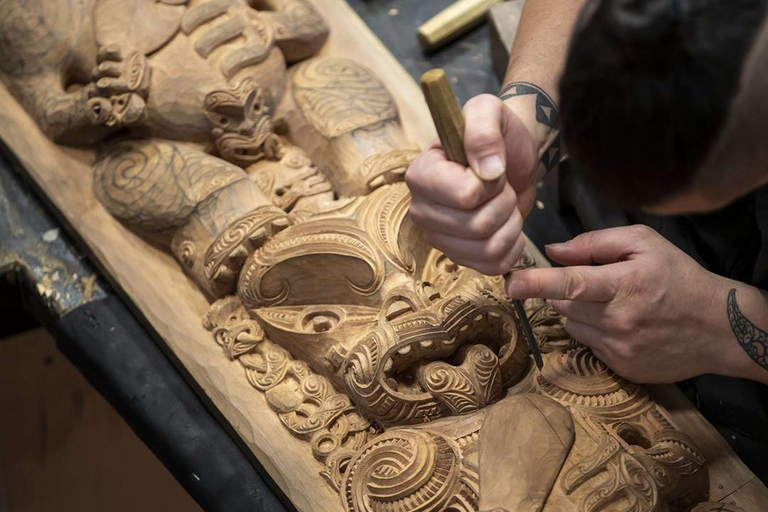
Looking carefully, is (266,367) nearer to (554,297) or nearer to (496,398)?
(496,398)

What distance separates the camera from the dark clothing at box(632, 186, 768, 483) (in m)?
1.90

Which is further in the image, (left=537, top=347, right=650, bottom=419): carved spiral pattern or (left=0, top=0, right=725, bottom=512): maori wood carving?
(left=537, top=347, right=650, bottom=419): carved spiral pattern

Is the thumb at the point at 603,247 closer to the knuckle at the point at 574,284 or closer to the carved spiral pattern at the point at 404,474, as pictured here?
the knuckle at the point at 574,284

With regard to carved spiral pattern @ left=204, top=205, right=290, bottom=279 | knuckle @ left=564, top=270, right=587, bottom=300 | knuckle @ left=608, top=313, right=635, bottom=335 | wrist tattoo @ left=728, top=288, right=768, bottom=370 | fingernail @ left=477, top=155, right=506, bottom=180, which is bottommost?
wrist tattoo @ left=728, top=288, right=768, bottom=370

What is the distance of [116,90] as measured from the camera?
6.75 ft

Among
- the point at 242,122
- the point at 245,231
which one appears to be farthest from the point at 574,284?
the point at 242,122

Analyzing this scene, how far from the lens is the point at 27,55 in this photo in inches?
85.8

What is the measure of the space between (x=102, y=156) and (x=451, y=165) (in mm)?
1108

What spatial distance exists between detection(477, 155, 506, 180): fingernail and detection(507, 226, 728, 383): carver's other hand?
0.24 metres

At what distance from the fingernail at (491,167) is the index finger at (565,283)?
244 millimetres

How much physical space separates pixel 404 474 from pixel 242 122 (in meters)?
1.00

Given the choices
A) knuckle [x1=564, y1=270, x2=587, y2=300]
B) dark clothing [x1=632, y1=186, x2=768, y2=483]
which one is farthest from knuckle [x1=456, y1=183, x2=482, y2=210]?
dark clothing [x1=632, y1=186, x2=768, y2=483]

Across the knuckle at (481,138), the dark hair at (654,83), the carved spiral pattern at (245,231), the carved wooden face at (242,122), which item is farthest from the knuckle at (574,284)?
the carved wooden face at (242,122)

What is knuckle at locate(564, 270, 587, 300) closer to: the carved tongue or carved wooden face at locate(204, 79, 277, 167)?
the carved tongue
